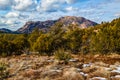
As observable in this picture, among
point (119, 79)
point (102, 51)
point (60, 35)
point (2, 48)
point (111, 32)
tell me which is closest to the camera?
Result: point (119, 79)

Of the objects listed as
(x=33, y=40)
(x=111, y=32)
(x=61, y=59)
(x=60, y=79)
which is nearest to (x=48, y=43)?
(x=33, y=40)

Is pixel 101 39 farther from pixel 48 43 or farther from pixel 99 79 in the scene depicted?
pixel 99 79

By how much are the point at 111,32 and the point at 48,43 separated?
19788mm

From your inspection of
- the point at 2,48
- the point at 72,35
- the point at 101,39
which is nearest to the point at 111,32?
the point at 101,39

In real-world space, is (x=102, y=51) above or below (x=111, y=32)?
below

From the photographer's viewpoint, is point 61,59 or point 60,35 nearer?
point 61,59

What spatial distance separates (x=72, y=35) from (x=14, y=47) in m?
23.3

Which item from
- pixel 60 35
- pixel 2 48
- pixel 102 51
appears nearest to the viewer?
pixel 102 51

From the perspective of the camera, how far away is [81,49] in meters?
82.7

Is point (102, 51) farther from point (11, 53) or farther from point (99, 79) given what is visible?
point (99, 79)

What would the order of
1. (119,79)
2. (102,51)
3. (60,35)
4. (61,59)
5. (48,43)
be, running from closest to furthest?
(119,79) < (61,59) < (102,51) < (48,43) < (60,35)

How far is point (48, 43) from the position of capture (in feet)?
242

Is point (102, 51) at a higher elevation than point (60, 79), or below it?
below

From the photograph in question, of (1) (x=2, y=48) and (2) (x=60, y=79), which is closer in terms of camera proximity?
(2) (x=60, y=79)
